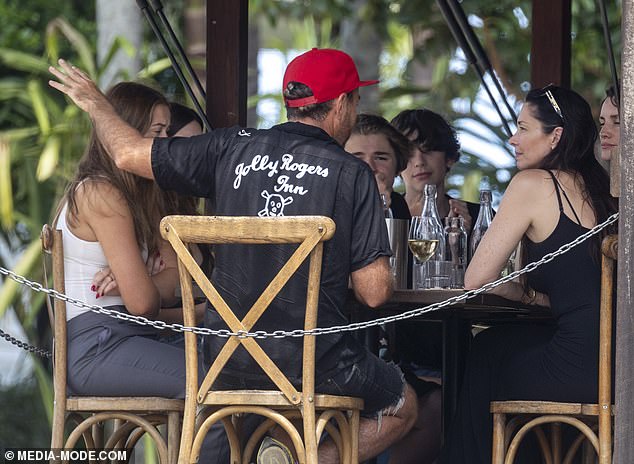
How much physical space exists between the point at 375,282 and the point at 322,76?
2.06 ft

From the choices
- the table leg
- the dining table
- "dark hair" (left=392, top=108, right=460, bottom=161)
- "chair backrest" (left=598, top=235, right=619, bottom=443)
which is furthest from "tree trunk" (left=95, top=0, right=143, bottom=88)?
"chair backrest" (left=598, top=235, right=619, bottom=443)

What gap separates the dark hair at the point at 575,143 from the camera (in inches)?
162

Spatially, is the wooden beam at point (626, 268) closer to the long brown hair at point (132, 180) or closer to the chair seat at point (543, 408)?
the chair seat at point (543, 408)

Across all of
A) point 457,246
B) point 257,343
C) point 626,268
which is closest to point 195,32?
point 457,246

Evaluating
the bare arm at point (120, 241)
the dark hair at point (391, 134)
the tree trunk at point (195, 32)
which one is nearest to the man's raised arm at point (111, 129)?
the bare arm at point (120, 241)

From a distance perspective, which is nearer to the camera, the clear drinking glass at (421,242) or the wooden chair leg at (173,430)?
the wooden chair leg at (173,430)

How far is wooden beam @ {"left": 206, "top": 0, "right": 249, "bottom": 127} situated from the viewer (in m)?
5.14

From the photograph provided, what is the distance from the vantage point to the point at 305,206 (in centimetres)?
375

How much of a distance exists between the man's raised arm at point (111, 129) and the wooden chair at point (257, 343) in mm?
415

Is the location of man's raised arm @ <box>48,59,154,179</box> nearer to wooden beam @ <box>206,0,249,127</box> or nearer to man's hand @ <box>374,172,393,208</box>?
wooden beam @ <box>206,0,249,127</box>

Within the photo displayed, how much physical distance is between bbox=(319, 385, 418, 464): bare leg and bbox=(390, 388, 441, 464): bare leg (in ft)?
2.74

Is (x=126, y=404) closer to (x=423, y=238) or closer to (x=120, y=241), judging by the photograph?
(x=120, y=241)

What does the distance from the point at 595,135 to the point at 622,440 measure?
1230 millimetres

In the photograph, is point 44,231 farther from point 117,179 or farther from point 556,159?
point 556,159
